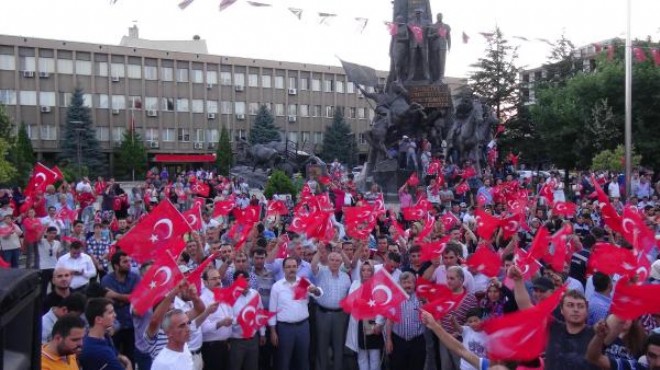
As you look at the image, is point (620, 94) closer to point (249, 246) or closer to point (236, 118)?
point (249, 246)

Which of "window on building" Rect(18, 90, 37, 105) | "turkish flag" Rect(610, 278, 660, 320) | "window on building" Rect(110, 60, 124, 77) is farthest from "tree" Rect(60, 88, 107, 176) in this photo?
"turkish flag" Rect(610, 278, 660, 320)

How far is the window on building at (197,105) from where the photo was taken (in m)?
69.4

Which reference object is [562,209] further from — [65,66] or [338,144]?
[65,66]

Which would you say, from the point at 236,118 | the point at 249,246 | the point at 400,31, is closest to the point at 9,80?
the point at 236,118

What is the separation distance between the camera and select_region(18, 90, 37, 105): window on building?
6142cm

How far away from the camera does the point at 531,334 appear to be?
4.44m

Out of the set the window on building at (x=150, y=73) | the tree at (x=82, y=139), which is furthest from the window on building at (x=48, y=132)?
the window on building at (x=150, y=73)

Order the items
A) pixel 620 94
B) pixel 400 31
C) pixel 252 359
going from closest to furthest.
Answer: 1. pixel 252 359
2. pixel 400 31
3. pixel 620 94

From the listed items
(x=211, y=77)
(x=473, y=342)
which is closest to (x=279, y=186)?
(x=473, y=342)

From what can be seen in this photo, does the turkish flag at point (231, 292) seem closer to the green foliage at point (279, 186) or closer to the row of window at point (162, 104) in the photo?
the green foliage at point (279, 186)

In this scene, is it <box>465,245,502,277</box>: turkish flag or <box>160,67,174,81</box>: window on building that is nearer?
<box>465,245,502,277</box>: turkish flag

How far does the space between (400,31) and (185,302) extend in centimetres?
2228

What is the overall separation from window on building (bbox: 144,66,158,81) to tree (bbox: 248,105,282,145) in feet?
34.3

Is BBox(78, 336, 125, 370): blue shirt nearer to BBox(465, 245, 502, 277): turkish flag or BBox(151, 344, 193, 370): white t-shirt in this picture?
BBox(151, 344, 193, 370): white t-shirt
